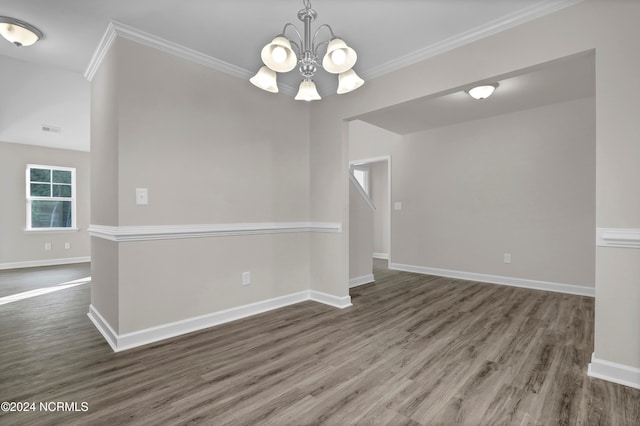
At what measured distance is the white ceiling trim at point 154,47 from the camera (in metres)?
2.38

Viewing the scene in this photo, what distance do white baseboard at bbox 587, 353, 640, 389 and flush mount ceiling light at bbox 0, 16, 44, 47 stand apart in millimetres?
4706

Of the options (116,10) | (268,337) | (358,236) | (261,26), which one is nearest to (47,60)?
(116,10)

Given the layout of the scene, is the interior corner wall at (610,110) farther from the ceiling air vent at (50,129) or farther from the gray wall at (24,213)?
the gray wall at (24,213)

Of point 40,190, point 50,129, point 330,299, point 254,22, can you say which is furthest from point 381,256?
point 40,190

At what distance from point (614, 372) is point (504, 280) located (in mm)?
2783

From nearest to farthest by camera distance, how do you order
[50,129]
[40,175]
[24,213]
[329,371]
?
[329,371], [50,129], [24,213], [40,175]

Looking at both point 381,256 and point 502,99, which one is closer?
point 502,99

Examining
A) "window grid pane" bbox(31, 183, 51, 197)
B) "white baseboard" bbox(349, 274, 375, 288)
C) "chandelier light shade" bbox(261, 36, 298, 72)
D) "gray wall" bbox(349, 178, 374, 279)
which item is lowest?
"white baseboard" bbox(349, 274, 375, 288)

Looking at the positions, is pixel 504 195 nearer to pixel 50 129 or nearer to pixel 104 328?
pixel 104 328

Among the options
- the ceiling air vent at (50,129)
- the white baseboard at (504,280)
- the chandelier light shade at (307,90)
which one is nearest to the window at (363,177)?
the white baseboard at (504,280)

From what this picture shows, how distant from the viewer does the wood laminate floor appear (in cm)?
160

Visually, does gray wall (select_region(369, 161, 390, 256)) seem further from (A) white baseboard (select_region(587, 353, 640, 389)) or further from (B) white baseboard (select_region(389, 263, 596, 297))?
(A) white baseboard (select_region(587, 353, 640, 389))

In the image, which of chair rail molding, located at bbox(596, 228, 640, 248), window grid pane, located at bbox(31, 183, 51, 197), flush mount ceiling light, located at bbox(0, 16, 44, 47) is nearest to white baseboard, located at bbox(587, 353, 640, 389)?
chair rail molding, located at bbox(596, 228, 640, 248)

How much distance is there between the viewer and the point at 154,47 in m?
2.53
